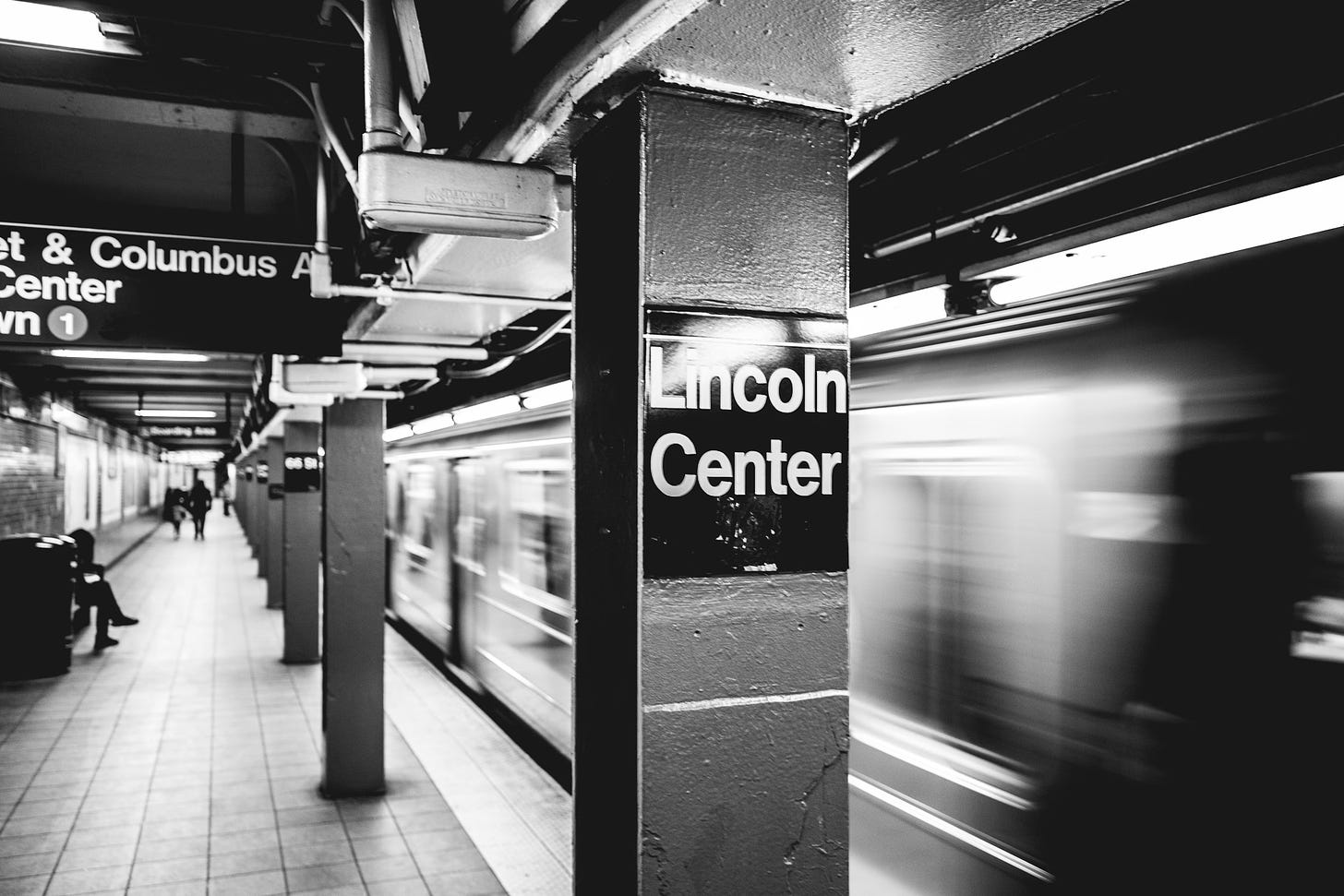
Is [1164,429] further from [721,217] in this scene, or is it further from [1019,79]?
[721,217]

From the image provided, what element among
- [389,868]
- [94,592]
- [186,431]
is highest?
[186,431]

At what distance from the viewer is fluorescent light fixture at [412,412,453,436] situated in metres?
9.03

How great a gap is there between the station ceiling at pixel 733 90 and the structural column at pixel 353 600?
72.7 inches

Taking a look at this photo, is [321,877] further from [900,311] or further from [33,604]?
[33,604]

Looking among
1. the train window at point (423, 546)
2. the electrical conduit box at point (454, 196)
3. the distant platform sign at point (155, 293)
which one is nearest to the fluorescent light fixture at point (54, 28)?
the distant platform sign at point (155, 293)

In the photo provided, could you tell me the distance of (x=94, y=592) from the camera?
10.6 meters

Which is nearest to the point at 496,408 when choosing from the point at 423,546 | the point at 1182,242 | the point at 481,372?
the point at 481,372

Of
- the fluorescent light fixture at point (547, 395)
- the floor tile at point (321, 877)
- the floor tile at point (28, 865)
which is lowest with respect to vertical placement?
the floor tile at point (321, 877)

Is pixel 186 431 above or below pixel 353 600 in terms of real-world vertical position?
above

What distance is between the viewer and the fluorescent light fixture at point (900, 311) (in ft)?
9.71

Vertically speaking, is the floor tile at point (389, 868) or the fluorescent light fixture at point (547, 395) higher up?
the fluorescent light fixture at point (547, 395)

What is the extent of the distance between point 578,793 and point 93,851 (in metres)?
4.32

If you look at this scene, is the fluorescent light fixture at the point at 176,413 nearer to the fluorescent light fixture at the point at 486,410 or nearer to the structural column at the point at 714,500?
the fluorescent light fixture at the point at 486,410

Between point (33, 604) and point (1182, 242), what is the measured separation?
1022 centimetres
